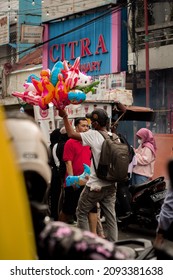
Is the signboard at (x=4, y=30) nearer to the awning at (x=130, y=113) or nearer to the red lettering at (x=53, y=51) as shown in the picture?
the red lettering at (x=53, y=51)

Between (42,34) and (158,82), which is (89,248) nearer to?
(158,82)

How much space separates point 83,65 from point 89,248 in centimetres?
1786

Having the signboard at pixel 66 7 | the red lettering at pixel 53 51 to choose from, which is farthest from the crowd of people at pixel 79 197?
the red lettering at pixel 53 51

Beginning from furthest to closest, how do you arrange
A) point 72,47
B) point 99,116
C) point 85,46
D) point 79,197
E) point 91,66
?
point 72,47
point 85,46
point 91,66
point 79,197
point 99,116

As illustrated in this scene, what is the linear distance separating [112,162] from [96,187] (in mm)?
322

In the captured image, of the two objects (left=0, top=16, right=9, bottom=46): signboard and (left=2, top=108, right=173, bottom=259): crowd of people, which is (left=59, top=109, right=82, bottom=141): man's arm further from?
(left=0, top=16, right=9, bottom=46): signboard

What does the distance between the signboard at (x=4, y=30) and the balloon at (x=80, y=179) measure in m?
19.0

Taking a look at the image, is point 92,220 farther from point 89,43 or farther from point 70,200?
point 89,43

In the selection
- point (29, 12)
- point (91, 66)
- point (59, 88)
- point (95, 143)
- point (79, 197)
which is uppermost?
point (29, 12)

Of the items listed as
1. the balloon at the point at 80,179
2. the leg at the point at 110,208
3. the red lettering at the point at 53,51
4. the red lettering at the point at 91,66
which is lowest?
the leg at the point at 110,208

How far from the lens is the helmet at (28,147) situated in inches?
51.4

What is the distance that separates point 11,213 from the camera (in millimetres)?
1162

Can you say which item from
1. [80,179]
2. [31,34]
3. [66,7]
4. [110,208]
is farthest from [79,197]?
[31,34]

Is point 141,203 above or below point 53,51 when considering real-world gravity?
below
